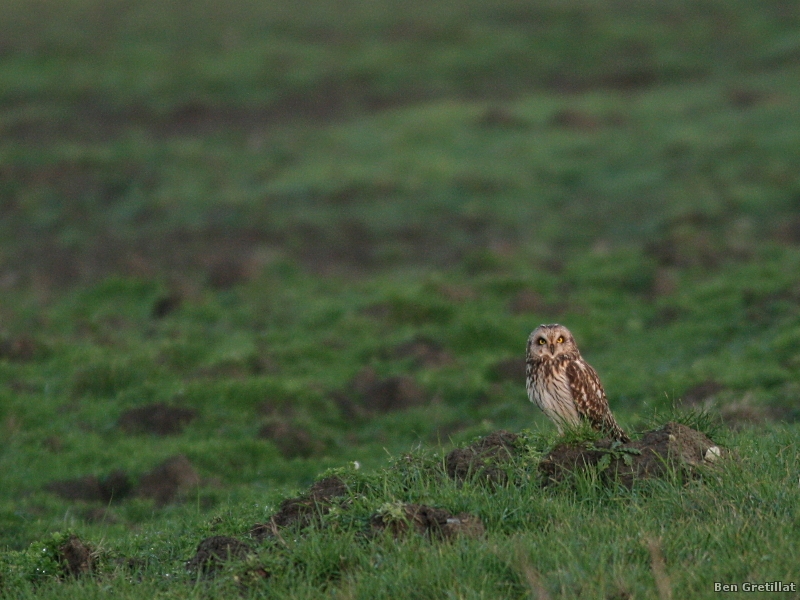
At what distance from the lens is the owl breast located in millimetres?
8281

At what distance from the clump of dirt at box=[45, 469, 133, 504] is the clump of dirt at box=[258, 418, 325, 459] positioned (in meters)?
1.49

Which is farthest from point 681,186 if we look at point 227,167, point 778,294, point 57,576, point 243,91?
point 57,576

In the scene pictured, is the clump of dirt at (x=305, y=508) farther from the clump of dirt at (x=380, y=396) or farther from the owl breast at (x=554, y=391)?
the clump of dirt at (x=380, y=396)

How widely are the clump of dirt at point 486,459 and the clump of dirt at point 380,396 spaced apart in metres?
4.89

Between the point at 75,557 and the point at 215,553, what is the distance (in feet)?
2.93

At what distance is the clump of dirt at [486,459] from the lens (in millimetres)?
6918

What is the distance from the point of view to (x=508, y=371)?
42.4 ft

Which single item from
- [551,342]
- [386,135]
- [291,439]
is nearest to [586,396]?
[551,342]

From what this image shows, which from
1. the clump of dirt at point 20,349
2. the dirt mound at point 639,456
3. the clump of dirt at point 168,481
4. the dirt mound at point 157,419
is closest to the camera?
the dirt mound at point 639,456

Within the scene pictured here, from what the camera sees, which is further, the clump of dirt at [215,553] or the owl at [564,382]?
the owl at [564,382]

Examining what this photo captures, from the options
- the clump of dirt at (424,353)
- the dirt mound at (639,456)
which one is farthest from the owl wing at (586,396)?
the clump of dirt at (424,353)

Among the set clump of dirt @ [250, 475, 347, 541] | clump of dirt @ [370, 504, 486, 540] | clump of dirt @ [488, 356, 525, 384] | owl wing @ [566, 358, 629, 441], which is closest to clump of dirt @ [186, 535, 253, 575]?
clump of dirt @ [250, 475, 347, 541]

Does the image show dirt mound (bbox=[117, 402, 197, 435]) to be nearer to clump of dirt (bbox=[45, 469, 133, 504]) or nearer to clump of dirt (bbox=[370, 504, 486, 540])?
clump of dirt (bbox=[45, 469, 133, 504])

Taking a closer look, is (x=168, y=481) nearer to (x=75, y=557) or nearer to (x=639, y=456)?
(x=75, y=557)
